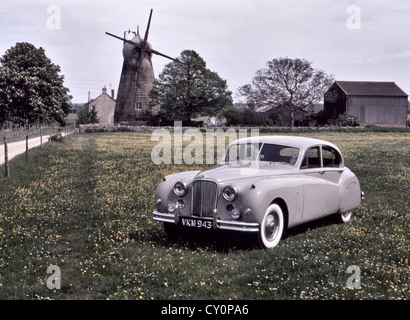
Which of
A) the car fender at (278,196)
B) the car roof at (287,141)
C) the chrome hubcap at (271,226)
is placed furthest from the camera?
the car roof at (287,141)

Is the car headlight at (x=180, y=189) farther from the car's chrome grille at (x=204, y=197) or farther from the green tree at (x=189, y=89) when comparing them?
the green tree at (x=189, y=89)

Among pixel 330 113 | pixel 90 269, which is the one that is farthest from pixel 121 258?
pixel 330 113

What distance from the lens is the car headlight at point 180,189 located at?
25.3 ft

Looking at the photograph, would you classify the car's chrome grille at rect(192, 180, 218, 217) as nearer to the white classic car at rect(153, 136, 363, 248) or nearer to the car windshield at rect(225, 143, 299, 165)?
the white classic car at rect(153, 136, 363, 248)

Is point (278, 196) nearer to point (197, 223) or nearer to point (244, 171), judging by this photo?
point (244, 171)

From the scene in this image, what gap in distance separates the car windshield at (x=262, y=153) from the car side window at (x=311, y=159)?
0.23 meters

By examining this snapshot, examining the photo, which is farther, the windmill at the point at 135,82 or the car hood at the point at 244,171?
the windmill at the point at 135,82

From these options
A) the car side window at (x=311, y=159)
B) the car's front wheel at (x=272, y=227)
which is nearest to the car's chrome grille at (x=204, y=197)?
the car's front wheel at (x=272, y=227)

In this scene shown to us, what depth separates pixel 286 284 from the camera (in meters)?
5.64

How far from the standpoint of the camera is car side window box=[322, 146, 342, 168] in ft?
30.2

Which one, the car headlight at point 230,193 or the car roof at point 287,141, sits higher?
the car roof at point 287,141

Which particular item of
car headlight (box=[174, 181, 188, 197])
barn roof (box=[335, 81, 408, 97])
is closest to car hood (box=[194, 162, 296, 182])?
car headlight (box=[174, 181, 188, 197])

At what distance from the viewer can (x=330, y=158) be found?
30.8 ft
